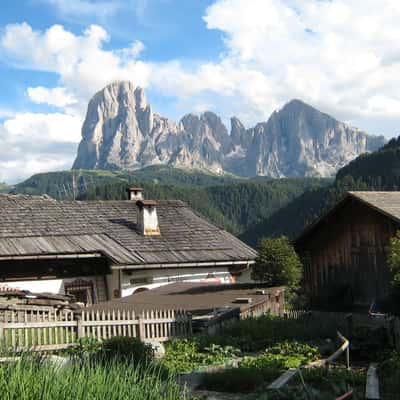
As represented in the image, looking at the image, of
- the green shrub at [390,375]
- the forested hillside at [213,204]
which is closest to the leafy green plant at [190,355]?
the green shrub at [390,375]

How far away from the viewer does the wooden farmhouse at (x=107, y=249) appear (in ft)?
76.1

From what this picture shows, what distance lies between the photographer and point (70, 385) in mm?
5246

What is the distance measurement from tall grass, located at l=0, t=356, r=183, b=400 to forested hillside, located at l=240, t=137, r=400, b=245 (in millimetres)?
121320

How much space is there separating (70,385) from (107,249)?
1924 cm

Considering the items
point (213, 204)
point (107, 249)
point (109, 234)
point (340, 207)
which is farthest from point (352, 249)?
point (213, 204)

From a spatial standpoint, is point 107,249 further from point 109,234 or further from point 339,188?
point 339,188

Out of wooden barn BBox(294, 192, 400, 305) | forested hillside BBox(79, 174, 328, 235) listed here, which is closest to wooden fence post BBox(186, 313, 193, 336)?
wooden barn BBox(294, 192, 400, 305)

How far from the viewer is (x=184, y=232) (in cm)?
2820

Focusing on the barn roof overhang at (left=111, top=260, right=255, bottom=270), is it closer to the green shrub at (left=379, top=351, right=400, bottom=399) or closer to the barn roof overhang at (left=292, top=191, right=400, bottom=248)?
the barn roof overhang at (left=292, top=191, right=400, bottom=248)

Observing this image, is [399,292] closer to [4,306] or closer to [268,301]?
[268,301]

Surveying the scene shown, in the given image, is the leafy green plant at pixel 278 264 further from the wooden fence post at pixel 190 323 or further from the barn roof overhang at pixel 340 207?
the wooden fence post at pixel 190 323

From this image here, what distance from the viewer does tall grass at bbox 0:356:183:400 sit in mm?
5035

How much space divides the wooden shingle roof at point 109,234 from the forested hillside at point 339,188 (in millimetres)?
98749

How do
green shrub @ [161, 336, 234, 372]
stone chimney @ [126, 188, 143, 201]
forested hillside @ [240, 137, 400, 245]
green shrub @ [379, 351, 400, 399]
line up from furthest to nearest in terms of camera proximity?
forested hillside @ [240, 137, 400, 245]
stone chimney @ [126, 188, 143, 201]
green shrub @ [161, 336, 234, 372]
green shrub @ [379, 351, 400, 399]
